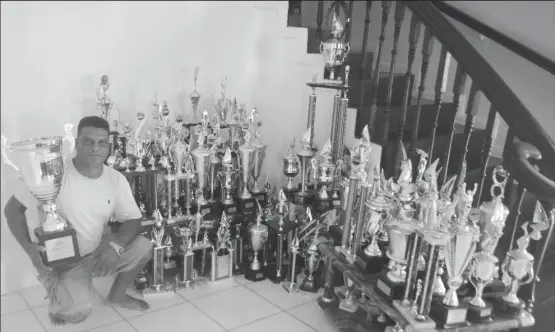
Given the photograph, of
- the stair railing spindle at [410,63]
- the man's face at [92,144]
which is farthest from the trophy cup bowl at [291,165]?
the man's face at [92,144]

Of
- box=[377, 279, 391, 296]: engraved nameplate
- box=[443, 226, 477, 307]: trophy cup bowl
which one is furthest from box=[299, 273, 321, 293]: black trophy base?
box=[443, 226, 477, 307]: trophy cup bowl

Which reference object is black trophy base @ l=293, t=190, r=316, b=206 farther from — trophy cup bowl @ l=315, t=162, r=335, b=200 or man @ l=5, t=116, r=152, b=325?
man @ l=5, t=116, r=152, b=325

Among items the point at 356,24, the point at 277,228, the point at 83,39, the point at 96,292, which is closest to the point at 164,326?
the point at 96,292

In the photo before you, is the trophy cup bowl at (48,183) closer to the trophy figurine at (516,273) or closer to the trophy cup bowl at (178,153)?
the trophy cup bowl at (178,153)

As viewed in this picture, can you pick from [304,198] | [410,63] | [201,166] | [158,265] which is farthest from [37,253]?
[410,63]

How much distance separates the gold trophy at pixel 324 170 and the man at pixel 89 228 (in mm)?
1004

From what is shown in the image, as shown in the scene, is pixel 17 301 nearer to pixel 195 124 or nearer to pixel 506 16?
pixel 195 124

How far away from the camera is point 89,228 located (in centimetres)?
222

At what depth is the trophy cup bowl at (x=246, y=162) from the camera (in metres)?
2.62

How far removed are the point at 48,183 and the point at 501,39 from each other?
2.47m

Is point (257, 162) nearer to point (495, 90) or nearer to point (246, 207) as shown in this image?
point (246, 207)

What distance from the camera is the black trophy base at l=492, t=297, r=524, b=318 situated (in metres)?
1.83

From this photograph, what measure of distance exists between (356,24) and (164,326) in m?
2.64

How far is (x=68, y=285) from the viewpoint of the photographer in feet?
6.91
